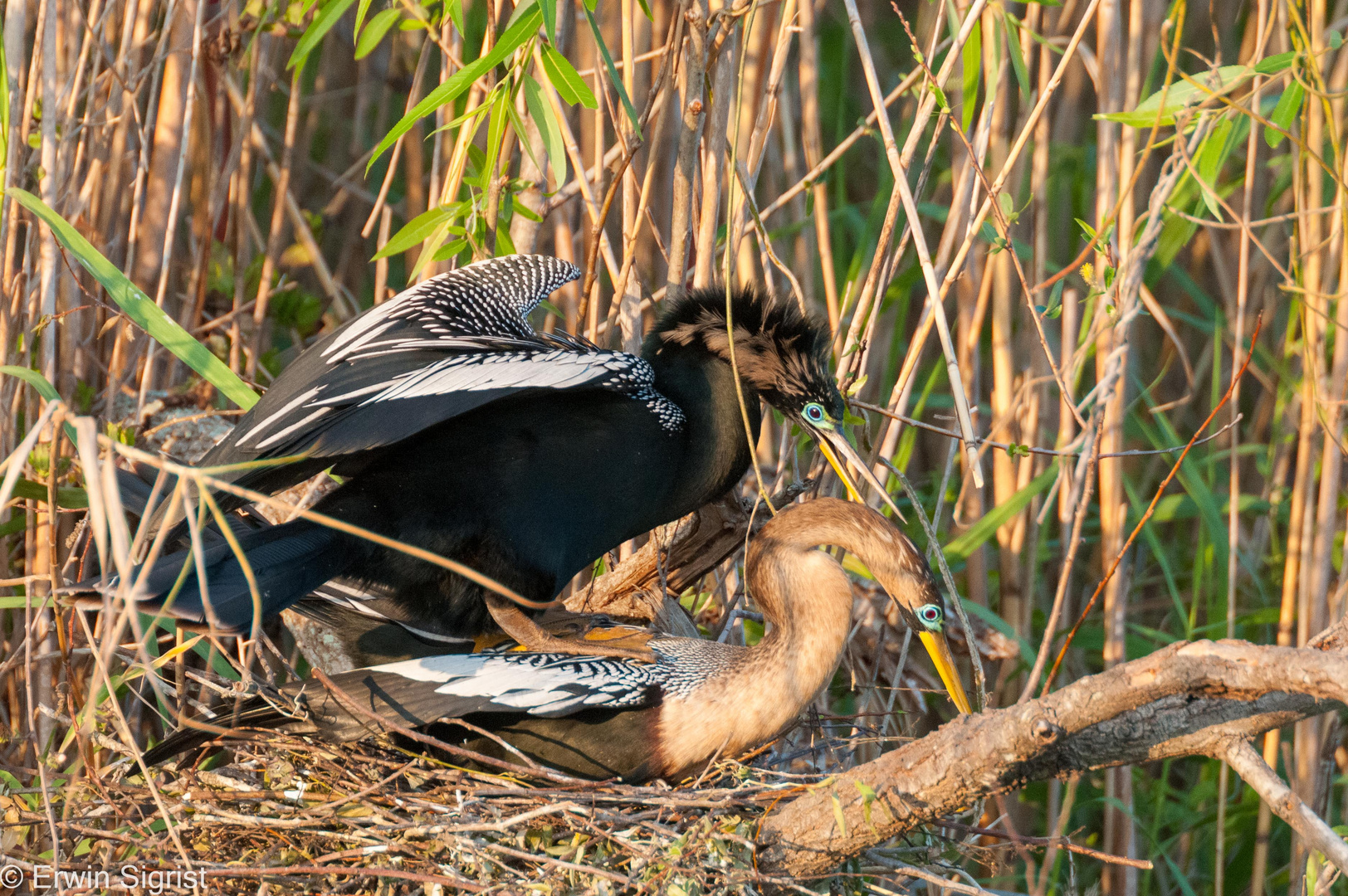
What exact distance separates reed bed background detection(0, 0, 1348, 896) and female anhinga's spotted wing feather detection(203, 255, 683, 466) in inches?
4.5

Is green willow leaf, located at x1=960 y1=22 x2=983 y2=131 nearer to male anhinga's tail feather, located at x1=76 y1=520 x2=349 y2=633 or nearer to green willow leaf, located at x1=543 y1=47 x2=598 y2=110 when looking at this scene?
green willow leaf, located at x1=543 y1=47 x2=598 y2=110

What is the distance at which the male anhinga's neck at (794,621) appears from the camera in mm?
2090

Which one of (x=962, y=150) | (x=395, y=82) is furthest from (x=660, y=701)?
(x=395, y=82)

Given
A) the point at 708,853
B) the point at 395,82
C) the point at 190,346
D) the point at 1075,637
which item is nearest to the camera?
the point at 708,853

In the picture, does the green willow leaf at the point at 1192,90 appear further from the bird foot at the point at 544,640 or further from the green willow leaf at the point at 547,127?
the bird foot at the point at 544,640

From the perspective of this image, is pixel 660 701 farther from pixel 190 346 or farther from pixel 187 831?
pixel 190 346

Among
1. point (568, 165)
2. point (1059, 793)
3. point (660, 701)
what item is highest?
point (568, 165)

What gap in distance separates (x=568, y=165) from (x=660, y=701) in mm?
1581

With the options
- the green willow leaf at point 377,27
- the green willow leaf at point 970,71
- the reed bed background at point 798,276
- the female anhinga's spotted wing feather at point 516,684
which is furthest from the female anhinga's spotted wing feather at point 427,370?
the green willow leaf at point 970,71

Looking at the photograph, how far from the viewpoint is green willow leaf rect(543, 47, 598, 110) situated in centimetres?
211

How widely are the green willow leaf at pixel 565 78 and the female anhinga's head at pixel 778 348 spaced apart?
461 mm

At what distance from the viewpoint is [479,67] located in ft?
6.83

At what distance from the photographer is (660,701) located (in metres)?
2.10

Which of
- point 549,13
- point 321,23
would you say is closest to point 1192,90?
point 549,13
